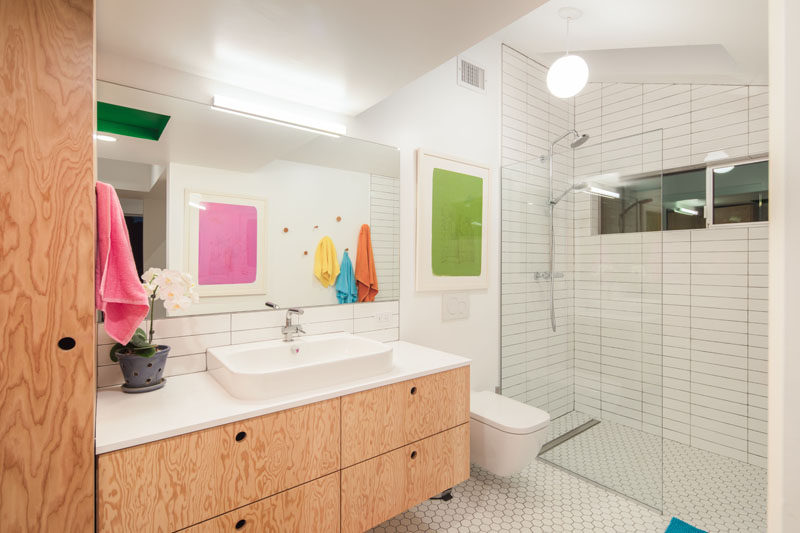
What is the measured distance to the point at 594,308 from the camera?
2543 mm

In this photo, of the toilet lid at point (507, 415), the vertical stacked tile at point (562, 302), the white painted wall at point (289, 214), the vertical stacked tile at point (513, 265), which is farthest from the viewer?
the vertical stacked tile at point (513, 265)

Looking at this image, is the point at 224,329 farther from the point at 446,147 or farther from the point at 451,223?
the point at 446,147

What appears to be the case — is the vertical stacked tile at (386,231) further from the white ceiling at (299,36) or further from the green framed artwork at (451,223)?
the white ceiling at (299,36)

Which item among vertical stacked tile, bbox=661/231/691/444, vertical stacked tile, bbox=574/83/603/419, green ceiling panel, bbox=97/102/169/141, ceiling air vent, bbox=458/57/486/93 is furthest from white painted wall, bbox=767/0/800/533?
vertical stacked tile, bbox=661/231/691/444

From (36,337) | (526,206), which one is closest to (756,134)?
(526,206)

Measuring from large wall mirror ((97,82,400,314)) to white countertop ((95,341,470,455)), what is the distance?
361 mm

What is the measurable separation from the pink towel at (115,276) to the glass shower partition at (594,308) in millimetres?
2273

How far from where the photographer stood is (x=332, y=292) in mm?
2094

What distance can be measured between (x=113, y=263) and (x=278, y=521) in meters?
0.96

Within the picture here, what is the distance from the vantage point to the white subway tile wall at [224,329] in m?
1.52

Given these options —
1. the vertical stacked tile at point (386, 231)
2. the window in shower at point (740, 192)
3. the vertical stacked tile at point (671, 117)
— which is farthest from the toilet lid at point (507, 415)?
the vertical stacked tile at point (671, 117)

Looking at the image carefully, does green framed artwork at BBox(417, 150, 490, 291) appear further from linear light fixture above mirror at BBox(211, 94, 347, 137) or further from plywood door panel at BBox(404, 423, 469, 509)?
plywood door panel at BBox(404, 423, 469, 509)

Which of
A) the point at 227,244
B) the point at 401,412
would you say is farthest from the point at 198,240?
the point at 401,412

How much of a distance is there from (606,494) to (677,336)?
1.24 m
